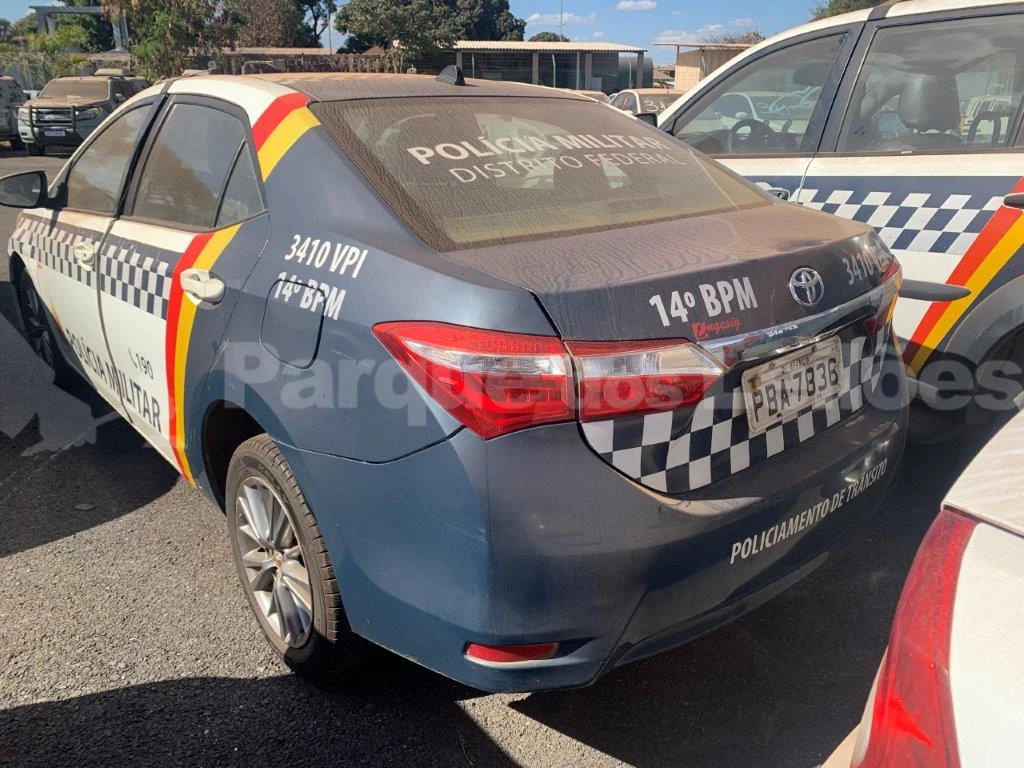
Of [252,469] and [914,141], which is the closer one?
[252,469]

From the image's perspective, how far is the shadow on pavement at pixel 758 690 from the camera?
81.6 inches

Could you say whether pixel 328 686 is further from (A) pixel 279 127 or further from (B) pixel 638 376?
(A) pixel 279 127

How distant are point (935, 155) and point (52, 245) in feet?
11.7

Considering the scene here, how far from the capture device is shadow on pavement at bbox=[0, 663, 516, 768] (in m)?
2.03

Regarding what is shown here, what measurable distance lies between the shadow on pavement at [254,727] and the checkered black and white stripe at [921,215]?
7.46ft

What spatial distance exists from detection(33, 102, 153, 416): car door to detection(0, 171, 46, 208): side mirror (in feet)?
0.26

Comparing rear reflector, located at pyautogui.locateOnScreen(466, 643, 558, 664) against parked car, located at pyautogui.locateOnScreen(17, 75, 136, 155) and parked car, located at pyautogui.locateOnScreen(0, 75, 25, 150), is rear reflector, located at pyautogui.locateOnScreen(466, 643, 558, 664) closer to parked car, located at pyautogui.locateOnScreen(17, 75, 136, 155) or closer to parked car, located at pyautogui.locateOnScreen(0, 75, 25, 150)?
parked car, located at pyautogui.locateOnScreen(17, 75, 136, 155)

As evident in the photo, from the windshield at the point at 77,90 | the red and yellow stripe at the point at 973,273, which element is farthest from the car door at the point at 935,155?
the windshield at the point at 77,90

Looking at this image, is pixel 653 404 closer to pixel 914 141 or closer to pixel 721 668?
pixel 721 668

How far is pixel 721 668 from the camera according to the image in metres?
2.35

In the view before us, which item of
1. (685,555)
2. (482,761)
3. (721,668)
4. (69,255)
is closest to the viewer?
(685,555)

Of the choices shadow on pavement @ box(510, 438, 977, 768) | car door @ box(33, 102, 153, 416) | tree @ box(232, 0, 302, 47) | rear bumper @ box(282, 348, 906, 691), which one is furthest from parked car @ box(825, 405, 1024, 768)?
tree @ box(232, 0, 302, 47)

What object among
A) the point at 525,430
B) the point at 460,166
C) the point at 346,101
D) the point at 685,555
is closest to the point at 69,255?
the point at 346,101

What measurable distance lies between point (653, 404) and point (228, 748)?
136 cm
